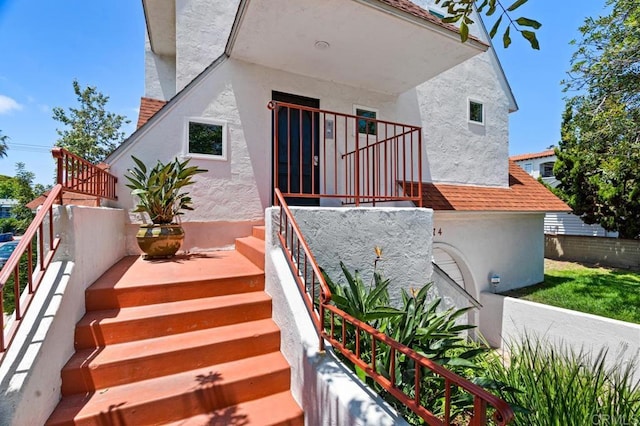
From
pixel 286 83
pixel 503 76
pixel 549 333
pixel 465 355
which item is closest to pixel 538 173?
pixel 503 76

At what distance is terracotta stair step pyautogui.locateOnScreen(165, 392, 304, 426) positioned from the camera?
2525 mm

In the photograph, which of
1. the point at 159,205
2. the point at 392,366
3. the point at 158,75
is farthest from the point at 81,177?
the point at 158,75

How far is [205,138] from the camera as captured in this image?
17.9 ft

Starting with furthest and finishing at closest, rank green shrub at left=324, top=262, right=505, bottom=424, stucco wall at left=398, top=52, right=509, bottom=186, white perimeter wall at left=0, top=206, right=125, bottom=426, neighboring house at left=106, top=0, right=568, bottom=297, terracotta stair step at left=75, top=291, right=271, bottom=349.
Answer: stucco wall at left=398, top=52, right=509, bottom=186, neighboring house at left=106, top=0, right=568, bottom=297, terracotta stair step at left=75, top=291, right=271, bottom=349, green shrub at left=324, top=262, right=505, bottom=424, white perimeter wall at left=0, top=206, right=125, bottom=426

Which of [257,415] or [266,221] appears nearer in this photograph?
[257,415]

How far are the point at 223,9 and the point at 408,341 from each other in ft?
23.8

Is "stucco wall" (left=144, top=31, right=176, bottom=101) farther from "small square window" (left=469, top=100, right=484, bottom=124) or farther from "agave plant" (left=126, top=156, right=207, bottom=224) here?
"small square window" (left=469, top=100, right=484, bottom=124)

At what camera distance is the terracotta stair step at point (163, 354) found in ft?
8.54

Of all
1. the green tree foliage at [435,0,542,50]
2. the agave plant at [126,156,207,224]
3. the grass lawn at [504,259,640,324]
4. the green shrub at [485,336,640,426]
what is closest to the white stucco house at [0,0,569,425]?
the agave plant at [126,156,207,224]

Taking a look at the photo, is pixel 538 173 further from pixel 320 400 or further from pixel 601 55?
pixel 320 400

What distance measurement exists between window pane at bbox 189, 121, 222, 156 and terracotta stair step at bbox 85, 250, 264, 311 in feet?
7.25

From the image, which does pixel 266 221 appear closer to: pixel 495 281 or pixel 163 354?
pixel 163 354

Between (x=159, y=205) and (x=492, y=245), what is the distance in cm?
855

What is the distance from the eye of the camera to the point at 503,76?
9.24 metres
